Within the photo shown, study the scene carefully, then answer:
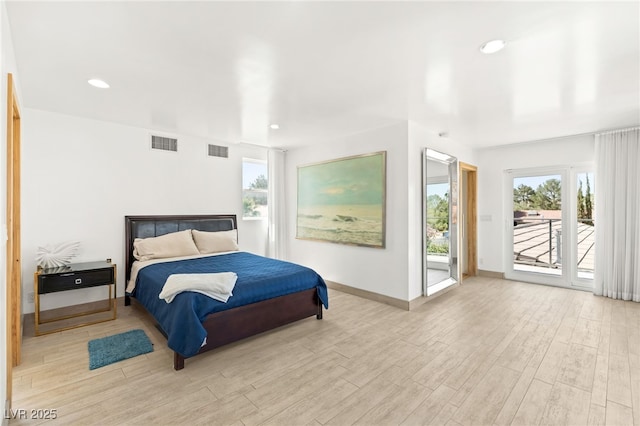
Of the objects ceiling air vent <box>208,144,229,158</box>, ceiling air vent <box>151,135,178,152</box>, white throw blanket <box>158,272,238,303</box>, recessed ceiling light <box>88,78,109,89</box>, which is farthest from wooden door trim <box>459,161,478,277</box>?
recessed ceiling light <box>88,78,109,89</box>

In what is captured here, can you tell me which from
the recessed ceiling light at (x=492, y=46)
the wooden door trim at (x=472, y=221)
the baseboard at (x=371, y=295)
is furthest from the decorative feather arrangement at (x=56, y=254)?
Answer: the wooden door trim at (x=472, y=221)

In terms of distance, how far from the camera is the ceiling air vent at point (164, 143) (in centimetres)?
436

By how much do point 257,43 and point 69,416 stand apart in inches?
111

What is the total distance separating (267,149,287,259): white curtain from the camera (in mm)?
5594

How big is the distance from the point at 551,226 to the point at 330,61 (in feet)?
16.5

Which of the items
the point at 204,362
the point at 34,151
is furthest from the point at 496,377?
the point at 34,151

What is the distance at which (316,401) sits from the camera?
6.74ft

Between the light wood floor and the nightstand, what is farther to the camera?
the nightstand

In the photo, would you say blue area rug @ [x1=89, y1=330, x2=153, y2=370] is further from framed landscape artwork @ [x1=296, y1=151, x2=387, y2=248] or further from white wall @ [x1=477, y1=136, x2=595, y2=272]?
white wall @ [x1=477, y1=136, x2=595, y2=272]

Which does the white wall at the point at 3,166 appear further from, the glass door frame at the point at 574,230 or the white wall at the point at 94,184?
the glass door frame at the point at 574,230

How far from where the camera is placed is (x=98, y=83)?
277 centimetres

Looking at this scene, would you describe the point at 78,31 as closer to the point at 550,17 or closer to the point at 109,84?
the point at 109,84

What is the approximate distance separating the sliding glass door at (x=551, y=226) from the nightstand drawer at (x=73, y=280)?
6.46 m

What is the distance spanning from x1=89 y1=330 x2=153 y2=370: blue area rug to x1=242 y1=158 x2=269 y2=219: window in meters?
2.74
